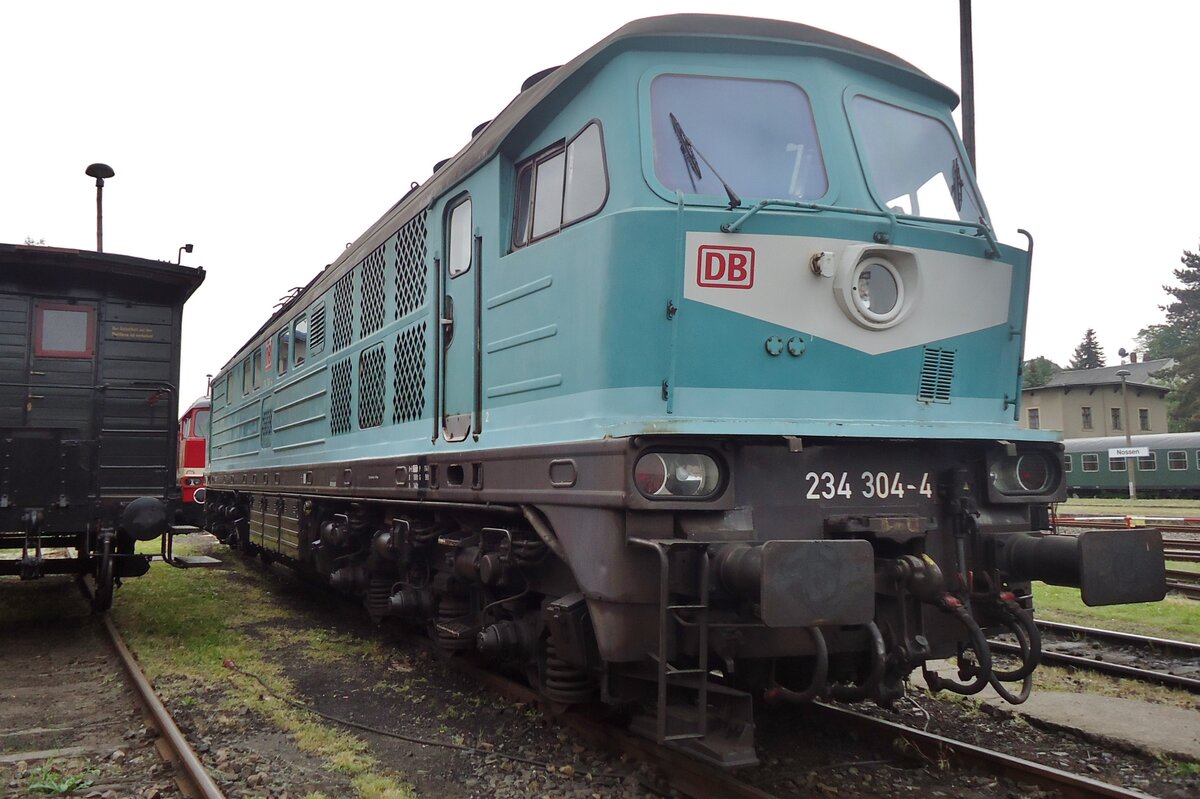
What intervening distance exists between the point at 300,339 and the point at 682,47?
6.53 meters

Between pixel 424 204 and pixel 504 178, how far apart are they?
4.19 feet

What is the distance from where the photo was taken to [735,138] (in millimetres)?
4270

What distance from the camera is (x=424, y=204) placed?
606 centimetres

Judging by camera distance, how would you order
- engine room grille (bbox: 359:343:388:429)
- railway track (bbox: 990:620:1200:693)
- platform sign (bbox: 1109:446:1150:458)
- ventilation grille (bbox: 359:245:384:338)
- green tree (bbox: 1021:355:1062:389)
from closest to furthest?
railway track (bbox: 990:620:1200:693) → engine room grille (bbox: 359:343:388:429) → ventilation grille (bbox: 359:245:384:338) → platform sign (bbox: 1109:446:1150:458) → green tree (bbox: 1021:355:1062:389)

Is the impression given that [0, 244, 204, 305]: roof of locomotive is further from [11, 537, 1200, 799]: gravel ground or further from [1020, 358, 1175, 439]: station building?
[1020, 358, 1175, 439]: station building

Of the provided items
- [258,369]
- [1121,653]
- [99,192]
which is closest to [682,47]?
[1121,653]

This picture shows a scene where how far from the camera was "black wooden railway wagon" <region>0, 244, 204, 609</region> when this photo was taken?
781 cm

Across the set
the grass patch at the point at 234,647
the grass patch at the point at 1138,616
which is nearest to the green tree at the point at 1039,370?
the grass patch at the point at 1138,616

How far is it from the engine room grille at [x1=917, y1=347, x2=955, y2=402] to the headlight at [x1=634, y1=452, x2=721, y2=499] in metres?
1.25

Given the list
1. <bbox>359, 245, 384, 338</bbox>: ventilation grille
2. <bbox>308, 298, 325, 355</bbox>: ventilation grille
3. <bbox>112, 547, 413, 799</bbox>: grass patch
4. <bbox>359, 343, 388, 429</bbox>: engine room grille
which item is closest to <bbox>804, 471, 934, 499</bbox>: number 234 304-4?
<bbox>112, 547, 413, 799</bbox>: grass patch

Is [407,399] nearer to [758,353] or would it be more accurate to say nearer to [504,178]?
[504,178]

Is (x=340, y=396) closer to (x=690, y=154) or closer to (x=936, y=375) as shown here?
(x=690, y=154)

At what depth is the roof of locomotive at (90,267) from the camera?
813 centimetres

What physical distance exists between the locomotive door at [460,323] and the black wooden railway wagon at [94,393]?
3879 millimetres
